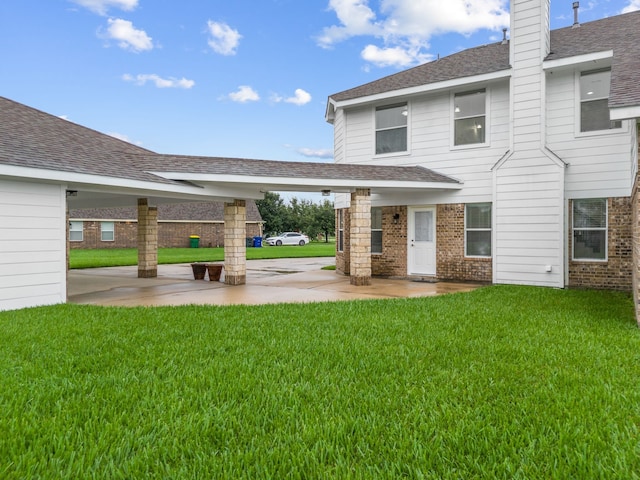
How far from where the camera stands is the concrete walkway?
9469mm

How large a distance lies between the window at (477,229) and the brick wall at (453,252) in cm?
16

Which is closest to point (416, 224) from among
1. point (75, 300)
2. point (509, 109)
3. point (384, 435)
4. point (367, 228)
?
point (367, 228)

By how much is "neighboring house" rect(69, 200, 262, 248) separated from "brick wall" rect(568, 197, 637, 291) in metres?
25.3

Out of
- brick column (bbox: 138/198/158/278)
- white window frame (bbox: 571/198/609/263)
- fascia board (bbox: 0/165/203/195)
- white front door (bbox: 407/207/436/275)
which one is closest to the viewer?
fascia board (bbox: 0/165/203/195)

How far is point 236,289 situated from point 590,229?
944 cm

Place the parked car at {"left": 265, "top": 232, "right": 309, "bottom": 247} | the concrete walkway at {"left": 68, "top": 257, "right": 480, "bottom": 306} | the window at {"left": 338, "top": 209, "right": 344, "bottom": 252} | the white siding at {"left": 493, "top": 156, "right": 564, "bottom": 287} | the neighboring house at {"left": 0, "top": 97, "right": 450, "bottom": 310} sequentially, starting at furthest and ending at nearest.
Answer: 1. the parked car at {"left": 265, "top": 232, "right": 309, "bottom": 247}
2. the window at {"left": 338, "top": 209, "right": 344, "bottom": 252}
3. the white siding at {"left": 493, "top": 156, "right": 564, "bottom": 287}
4. the concrete walkway at {"left": 68, "top": 257, "right": 480, "bottom": 306}
5. the neighboring house at {"left": 0, "top": 97, "right": 450, "bottom": 310}

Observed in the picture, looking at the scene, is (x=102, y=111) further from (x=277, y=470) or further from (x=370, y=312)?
(x=277, y=470)

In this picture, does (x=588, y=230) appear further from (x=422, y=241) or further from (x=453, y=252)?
(x=422, y=241)

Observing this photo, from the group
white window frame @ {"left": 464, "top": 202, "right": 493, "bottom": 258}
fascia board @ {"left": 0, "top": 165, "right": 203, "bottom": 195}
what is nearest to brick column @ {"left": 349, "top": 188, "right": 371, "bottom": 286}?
white window frame @ {"left": 464, "top": 202, "right": 493, "bottom": 258}

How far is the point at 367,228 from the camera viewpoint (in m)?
12.1

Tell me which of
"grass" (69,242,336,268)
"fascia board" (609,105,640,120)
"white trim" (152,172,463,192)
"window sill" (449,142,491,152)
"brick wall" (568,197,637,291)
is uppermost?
"window sill" (449,142,491,152)

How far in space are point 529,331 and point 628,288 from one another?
6.29 m

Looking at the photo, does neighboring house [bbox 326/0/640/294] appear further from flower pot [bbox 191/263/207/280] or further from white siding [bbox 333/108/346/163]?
flower pot [bbox 191/263/207/280]

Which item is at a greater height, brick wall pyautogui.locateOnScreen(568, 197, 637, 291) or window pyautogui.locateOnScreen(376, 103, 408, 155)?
window pyautogui.locateOnScreen(376, 103, 408, 155)
